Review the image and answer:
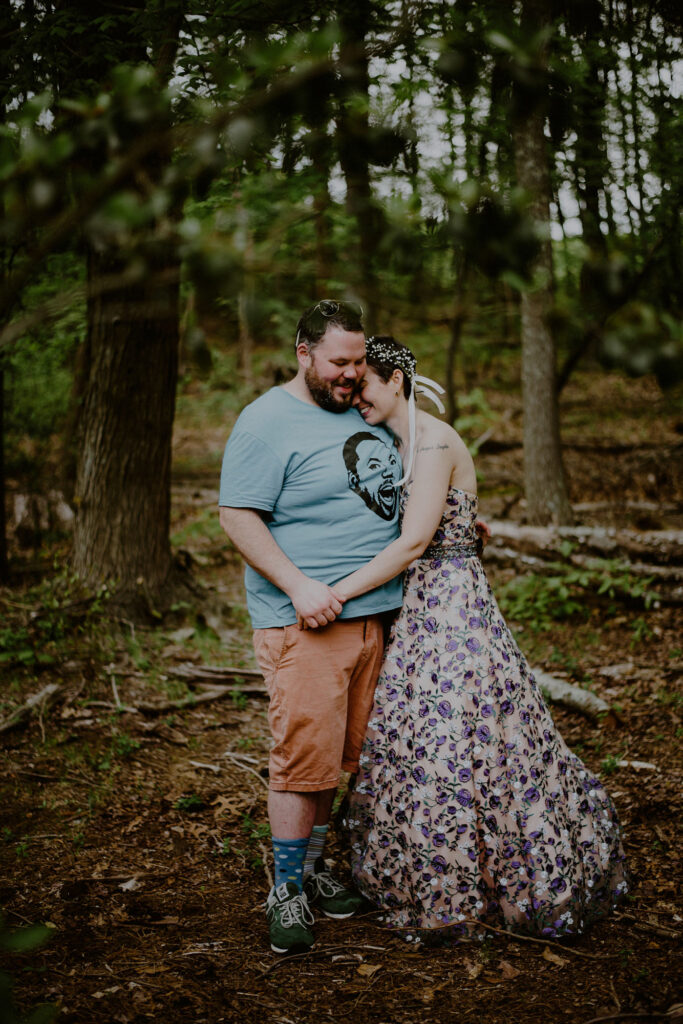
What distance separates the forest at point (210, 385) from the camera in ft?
4.45

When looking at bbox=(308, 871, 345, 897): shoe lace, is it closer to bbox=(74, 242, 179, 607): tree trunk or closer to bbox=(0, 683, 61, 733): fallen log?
bbox=(0, 683, 61, 733): fallen log

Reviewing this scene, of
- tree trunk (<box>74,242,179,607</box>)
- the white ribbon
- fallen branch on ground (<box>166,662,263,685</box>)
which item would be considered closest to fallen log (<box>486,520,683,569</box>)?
fallen branch on ground (<box>166,662,263,685</box>)

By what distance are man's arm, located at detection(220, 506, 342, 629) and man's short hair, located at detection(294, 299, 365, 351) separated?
0.68 m

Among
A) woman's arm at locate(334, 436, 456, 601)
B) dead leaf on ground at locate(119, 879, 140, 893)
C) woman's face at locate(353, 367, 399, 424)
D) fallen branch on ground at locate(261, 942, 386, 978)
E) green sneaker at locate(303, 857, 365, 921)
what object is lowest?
fallen branch on ground at locate(261, 942, 386, 978)

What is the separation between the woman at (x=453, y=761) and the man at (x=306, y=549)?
0.13 meters

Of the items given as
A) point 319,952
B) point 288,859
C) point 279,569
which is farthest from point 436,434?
point 319,952

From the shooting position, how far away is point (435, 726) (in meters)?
2.78

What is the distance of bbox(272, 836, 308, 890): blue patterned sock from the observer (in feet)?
9.15

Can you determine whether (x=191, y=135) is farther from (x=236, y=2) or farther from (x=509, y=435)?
(x=509, y=435)

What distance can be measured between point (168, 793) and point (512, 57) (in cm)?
341

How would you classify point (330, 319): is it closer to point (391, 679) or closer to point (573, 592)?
point (391, 679)

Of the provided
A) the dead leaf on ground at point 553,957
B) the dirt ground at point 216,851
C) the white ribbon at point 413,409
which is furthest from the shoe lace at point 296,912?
the white ribbon at point 413,409

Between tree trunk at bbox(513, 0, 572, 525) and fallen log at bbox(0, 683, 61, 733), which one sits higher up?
tree trunk at bbox(513, 0, 572, 525)

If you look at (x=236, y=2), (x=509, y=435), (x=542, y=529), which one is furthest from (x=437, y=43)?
(x=509, y=435)
